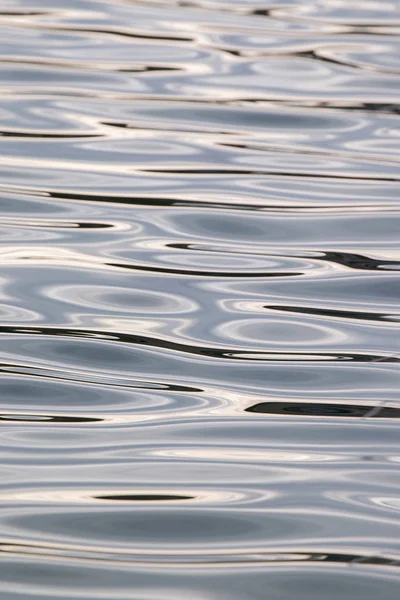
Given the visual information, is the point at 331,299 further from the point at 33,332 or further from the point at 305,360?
the point at 33,332

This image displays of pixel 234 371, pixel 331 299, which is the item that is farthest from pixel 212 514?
pixel 331 299

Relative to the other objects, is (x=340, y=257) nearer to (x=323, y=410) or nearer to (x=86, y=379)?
(x=323, y=410)

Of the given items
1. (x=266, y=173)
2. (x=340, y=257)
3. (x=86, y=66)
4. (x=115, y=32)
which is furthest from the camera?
(x=115, y=32)

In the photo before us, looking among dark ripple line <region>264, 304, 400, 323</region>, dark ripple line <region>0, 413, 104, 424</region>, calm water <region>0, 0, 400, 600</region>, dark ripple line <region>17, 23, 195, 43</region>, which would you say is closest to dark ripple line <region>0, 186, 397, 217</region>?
calm water <region>0, 0, 400, 600</region>

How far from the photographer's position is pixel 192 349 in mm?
3314

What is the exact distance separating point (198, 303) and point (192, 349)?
320mm

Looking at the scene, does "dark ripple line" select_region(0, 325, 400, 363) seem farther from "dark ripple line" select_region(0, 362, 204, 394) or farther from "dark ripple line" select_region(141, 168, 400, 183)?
"dark ripple line" select_region(141, 168, 400, 183)

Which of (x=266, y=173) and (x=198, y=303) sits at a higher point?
(x=266, y=173)

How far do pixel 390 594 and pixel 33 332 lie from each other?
4.99 feet

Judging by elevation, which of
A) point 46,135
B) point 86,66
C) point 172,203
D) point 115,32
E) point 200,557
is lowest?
point 200,557

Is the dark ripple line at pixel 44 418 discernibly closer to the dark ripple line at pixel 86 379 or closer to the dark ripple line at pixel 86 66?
the dark ripple line at pixel 86 379

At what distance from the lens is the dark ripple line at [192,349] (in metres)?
3.23

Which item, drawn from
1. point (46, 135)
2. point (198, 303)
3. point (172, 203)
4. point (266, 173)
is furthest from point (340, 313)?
point (46, 135)

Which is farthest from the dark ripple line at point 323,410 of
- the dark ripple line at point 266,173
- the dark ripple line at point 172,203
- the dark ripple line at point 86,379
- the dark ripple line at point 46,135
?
the dark ripple line at point 46,135
